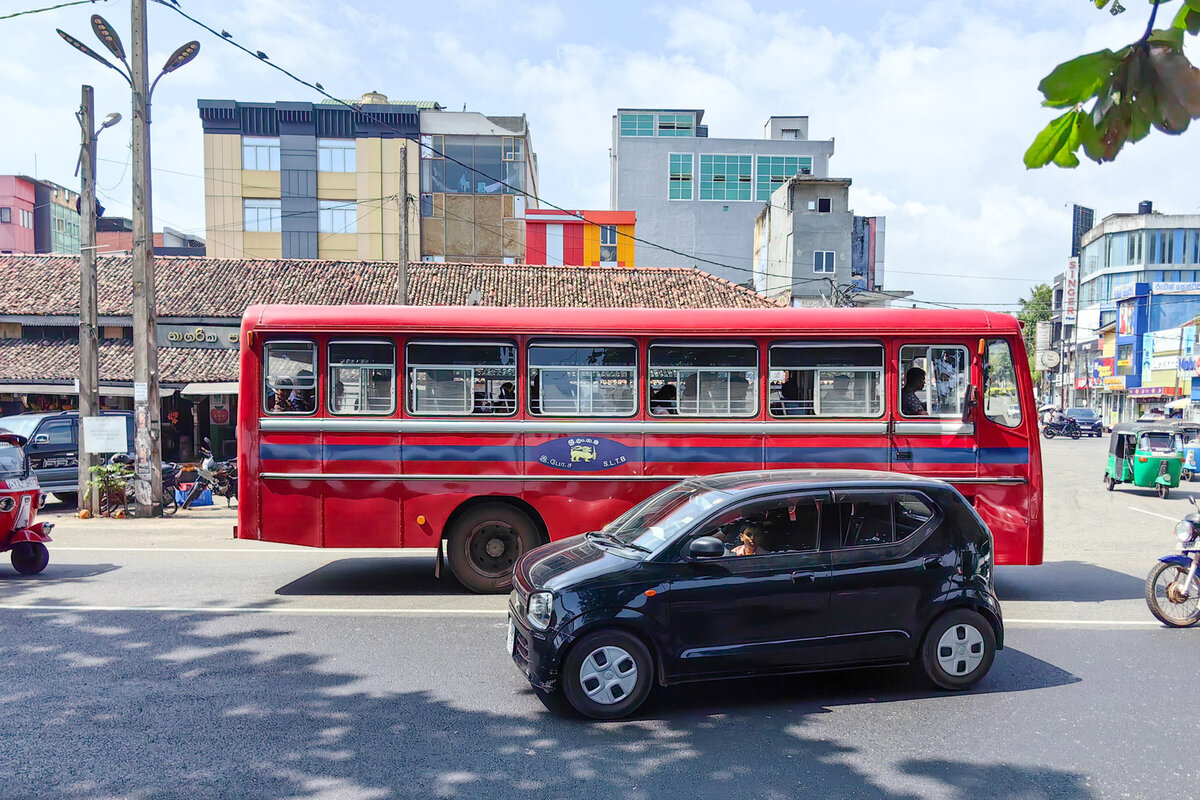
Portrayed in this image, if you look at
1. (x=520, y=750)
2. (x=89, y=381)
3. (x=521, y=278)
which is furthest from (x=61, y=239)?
(x=520, y=750)

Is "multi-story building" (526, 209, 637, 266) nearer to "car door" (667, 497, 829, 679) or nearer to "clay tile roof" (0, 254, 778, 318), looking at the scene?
"clay tile roof" (0, 254, 778, 318)

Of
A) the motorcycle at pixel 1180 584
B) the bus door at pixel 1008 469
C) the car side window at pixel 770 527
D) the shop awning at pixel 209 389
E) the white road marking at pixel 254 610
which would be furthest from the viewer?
the shop awning at pixel 209 389

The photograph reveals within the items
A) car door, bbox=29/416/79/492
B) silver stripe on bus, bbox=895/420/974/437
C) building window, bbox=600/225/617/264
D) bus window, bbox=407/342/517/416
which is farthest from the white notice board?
building window, bbox=600/225/617/264

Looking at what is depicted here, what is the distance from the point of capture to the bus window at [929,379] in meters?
8.81

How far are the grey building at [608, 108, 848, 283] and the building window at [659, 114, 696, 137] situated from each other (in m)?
3.00

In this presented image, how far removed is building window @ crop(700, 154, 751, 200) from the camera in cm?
5381

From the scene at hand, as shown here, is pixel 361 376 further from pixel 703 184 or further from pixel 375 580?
pixel 703 184

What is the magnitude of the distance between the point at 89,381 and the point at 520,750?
13.7 m

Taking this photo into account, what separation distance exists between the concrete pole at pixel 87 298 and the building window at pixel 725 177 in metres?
43.4

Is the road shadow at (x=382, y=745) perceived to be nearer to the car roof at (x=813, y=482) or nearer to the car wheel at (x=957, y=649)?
the car wheel at (x=957, y=649)

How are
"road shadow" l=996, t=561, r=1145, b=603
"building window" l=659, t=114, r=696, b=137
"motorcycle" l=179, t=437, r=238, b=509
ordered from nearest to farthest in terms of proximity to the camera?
1. "road shadow" l=996, t=561, r=1145, b=603
2. "motorcycle" l=179, t=437, r=238, b=509
3. "building window" l=659, t=114, r=696, b=137

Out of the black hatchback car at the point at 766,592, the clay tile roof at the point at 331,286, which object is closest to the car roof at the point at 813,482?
the black hatchback car at the point at 766,592

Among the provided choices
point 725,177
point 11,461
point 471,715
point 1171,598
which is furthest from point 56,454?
point 725,177

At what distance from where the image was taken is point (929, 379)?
8844 mm
